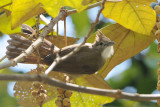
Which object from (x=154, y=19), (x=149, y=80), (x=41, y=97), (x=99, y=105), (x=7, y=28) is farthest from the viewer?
(x=149, y=80)

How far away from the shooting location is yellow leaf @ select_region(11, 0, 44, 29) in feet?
4.92

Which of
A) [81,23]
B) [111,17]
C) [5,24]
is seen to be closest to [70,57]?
[111,17]

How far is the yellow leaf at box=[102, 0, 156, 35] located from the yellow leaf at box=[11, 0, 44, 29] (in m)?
A: 0.42

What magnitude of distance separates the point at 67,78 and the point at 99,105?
373 mm

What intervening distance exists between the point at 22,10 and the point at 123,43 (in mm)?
701

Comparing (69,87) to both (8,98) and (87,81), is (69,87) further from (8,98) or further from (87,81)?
(8,98)

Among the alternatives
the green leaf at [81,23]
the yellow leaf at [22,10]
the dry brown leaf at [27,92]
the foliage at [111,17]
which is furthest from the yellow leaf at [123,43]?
the green leaf at [81,23]

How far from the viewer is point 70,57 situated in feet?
5.16

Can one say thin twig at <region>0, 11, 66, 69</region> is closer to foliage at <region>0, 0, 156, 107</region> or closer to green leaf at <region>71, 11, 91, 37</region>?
foliage at <region>0, 0, 156, 107</region>

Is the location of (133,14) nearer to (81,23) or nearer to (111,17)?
(111,17)

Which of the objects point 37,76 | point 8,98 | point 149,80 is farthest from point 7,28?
point 149,80

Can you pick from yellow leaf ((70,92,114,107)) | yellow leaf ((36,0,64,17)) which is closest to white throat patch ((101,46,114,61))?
yellow leaf ((70,92,114,107))

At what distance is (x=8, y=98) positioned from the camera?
13.4ft

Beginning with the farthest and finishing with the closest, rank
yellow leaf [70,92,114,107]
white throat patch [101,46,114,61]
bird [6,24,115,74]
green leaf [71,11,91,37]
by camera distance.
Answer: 1. green leaf [71,11,91,37]
2. yellow leaf [70,92,114,107]
3. white throat patch [101,46,114,61]
4. bird [6,24,115,74]
